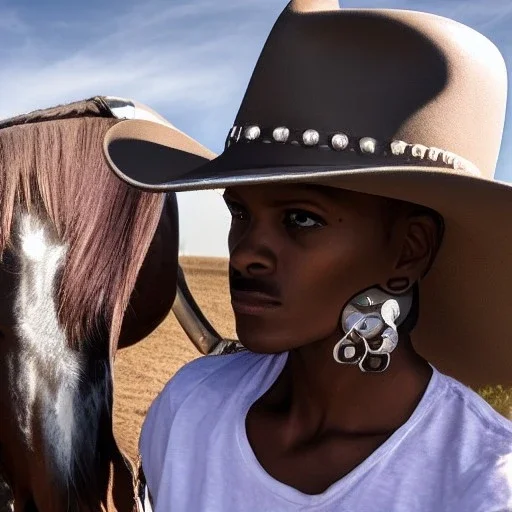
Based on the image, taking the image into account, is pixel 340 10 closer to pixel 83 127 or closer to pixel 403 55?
pixel 403 55

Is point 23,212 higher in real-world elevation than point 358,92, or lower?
lower

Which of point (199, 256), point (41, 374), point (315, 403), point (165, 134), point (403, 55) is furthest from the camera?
point (199, 256)

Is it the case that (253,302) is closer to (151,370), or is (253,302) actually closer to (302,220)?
(302,220)

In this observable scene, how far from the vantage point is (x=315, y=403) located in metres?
1.20

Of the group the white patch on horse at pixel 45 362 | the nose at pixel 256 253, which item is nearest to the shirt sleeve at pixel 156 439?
the nose at pixel 256 253

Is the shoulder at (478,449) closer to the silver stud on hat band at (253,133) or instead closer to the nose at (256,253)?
the nose at (256,253)

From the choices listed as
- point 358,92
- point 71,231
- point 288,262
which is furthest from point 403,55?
point 71,231

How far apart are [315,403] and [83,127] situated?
1196 millimetres

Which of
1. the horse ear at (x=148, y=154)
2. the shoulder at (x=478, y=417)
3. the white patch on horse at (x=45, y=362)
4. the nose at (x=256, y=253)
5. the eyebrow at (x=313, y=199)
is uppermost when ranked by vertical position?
the horse ear at (x=148, y=154)

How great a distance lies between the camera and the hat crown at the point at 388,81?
1.03 metres

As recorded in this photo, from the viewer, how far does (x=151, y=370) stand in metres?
7.42

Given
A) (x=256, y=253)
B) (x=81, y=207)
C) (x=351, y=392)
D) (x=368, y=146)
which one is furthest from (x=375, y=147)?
(x=81, y=207)

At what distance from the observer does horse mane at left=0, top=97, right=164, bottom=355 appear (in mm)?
2025

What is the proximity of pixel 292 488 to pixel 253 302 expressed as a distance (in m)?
0.26
